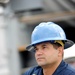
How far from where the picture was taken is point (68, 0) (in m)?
8.79

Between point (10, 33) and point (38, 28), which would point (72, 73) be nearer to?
point (38, 28)

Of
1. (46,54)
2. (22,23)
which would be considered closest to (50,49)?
(46,54)

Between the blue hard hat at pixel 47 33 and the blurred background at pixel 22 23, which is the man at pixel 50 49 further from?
the blurred background at pixel 22 23

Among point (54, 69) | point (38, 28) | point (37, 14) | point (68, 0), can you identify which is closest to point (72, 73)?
point (54, 69)

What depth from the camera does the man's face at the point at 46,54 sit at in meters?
3.57

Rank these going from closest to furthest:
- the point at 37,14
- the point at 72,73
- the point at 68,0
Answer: the point at 72,73 < the point at 68,0 < the point at 37,14

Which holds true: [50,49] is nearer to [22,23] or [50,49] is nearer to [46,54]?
[46,54]

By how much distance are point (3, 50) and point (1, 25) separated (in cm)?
53

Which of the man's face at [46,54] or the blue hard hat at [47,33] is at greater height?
the blue hard hat at [47,33]

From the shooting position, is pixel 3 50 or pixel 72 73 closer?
pixel 72 73

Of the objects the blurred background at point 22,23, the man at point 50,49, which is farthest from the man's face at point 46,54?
the blurred background at point 22,23

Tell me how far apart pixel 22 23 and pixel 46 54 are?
5875 millimetres

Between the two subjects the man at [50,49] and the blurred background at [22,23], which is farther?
the blurred background at [22,23]

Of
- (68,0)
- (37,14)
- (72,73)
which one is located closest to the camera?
(72,73)
